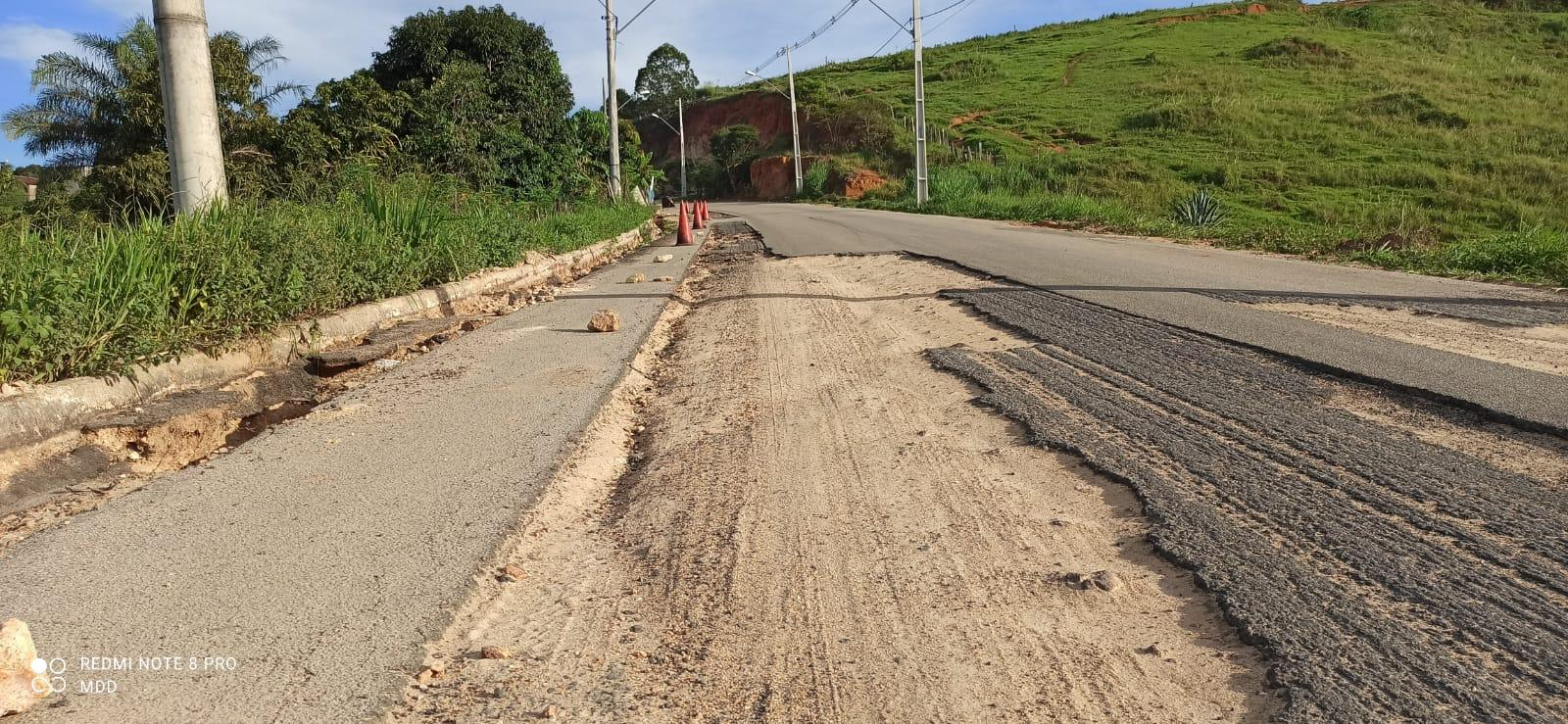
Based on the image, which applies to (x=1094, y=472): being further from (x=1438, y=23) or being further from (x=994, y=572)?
(x=1438, y=23)

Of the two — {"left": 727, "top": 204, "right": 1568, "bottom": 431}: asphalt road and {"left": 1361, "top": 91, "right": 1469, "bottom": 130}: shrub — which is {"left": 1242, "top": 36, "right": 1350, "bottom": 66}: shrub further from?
{"left": 727, "top": 204, "right": 1568, "bottom": 431}: asphalt road

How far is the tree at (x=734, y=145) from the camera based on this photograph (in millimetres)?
65375

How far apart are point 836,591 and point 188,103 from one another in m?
6.68

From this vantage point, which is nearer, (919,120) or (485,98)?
(485,98)

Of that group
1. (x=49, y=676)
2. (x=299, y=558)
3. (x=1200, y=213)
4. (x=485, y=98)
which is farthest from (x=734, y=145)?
(x=49, y=676)

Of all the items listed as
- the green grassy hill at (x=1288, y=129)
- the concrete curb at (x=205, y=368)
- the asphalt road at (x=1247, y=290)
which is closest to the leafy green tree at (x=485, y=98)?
the asphalt road at (x=1247, y=290)

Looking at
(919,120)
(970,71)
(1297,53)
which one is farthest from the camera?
(970,71)

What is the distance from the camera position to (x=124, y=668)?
7.75 feet

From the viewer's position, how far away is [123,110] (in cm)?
1969

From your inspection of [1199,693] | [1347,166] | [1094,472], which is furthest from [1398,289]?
[1347,166]

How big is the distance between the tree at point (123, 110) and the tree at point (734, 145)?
144 ft

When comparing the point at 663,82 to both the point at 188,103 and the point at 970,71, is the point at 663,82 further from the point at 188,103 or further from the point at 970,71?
the point at 188,103

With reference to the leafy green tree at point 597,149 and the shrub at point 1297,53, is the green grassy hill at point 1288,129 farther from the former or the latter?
the leafy green tree at point 597,149

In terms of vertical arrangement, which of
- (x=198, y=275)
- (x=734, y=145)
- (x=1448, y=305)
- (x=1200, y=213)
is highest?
(x=734, y=145)
